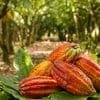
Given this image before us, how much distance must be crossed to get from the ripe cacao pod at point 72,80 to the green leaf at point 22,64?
0.22 m

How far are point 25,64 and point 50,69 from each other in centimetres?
21

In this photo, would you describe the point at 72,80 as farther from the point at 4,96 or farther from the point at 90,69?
the point at 4,96

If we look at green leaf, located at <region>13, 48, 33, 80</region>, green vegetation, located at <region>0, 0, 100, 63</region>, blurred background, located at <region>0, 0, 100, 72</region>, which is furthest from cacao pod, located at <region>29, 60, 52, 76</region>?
green vegetation, located at <region>0, 0, 100, 63</region>

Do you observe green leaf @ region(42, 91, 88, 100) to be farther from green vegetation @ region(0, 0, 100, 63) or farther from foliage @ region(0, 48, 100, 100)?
green vegetation @ region(0, 0, 100, 63)

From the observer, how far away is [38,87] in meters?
1.77

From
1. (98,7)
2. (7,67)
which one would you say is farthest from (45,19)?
(7,67)

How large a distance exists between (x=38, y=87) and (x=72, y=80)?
149 mm

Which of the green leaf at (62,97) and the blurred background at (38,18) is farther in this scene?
the blurred background at (38,18)

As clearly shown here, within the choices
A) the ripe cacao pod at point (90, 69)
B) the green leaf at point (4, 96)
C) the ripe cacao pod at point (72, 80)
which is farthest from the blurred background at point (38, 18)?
the green leaf at point (4, 96)

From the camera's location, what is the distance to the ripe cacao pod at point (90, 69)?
5.97 ft

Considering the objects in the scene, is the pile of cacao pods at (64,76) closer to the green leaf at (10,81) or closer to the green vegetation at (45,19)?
the green leaf at (10,81)

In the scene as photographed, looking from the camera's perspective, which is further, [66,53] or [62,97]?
[66,53]

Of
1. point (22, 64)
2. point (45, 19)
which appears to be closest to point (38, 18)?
point (45, 19)

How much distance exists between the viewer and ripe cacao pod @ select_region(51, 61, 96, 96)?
1.74 meters
